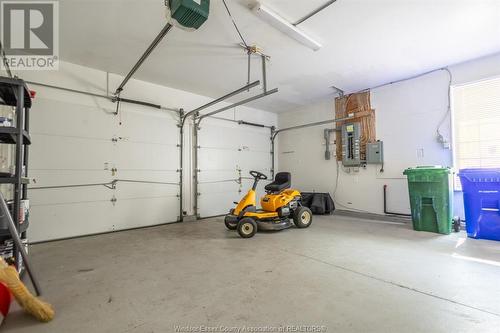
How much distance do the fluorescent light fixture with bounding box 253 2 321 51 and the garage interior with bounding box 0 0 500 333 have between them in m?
0.03

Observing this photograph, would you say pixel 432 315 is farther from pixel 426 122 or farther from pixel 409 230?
pixel 426 122

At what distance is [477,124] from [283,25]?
12.3 feet

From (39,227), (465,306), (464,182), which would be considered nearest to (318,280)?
(465,306)

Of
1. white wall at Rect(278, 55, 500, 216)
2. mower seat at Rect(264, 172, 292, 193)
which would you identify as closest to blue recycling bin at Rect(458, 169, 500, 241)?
white wall at Rect(278, 55, 500, 216)

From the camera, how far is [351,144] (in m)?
5.30

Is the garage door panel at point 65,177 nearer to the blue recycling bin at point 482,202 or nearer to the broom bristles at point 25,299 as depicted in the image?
the broom bristles at point 25,299

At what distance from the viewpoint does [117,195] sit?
4070mm

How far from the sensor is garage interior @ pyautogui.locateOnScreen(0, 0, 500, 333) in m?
1.70

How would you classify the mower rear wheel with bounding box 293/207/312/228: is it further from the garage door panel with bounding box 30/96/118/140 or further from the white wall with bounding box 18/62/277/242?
the garage door panel with bounding box 30/96/118/140

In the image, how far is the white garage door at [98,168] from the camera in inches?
134

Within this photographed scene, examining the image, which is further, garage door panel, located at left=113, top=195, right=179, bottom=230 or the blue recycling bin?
garage door panel, located at left=113, top=195, right=179, bottom=230

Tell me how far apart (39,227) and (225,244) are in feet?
9.09

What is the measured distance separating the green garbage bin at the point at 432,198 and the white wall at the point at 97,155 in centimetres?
430

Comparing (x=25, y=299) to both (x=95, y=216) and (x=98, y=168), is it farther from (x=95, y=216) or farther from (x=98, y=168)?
(x=98, y=168)
